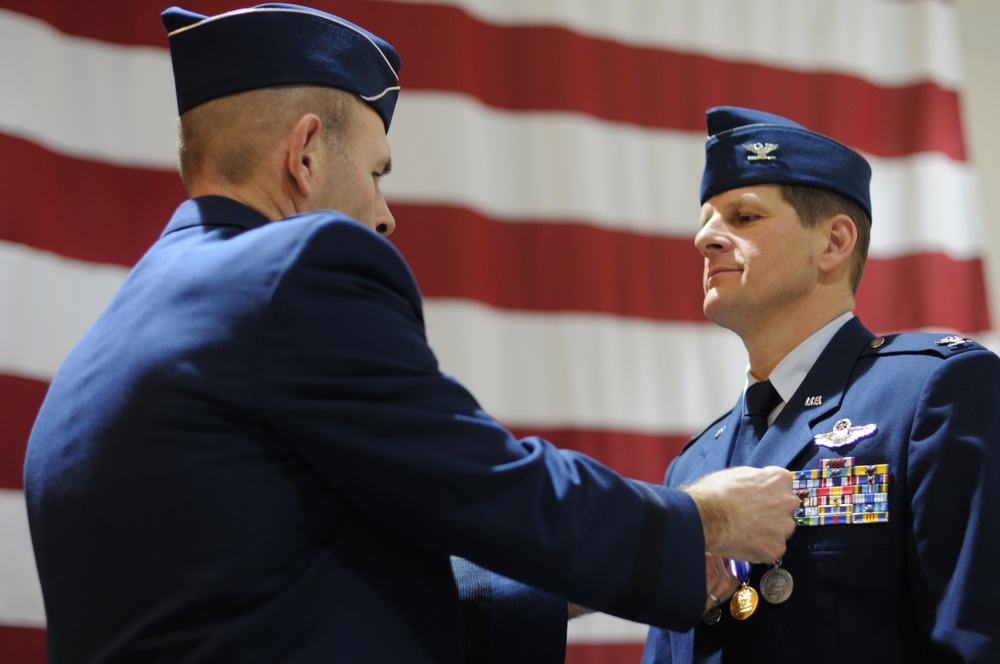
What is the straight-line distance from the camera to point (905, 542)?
4.87ft

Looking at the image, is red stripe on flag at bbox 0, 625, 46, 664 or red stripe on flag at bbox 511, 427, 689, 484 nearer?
red stripe on flag at bbox 0, 625, 46, 664

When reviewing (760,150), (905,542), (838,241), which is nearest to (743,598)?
(905,542)

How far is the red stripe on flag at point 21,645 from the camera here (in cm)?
230

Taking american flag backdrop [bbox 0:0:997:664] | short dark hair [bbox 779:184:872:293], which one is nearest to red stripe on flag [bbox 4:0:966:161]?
american flag backdrop [bbox 0:0:997:664]

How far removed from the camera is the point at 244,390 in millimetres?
1064

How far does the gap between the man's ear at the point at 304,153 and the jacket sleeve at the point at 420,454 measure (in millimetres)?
233

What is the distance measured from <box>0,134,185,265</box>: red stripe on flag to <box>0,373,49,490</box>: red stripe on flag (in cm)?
33

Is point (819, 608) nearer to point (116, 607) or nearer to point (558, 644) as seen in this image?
point (558, 644)

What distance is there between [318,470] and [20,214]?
1.69 meters

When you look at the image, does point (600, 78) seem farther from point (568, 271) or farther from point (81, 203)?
point (81, 203)

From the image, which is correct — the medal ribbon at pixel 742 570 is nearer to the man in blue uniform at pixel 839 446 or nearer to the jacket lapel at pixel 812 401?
the man in blue uniform at pixel 839 446

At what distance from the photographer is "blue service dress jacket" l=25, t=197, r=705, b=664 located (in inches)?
41.6

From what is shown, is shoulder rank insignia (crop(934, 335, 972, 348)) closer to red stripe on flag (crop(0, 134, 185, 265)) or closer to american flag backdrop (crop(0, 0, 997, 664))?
american flag backdrop (crop(0, 0, 997, 664))

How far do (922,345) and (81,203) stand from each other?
1927 millimetres
